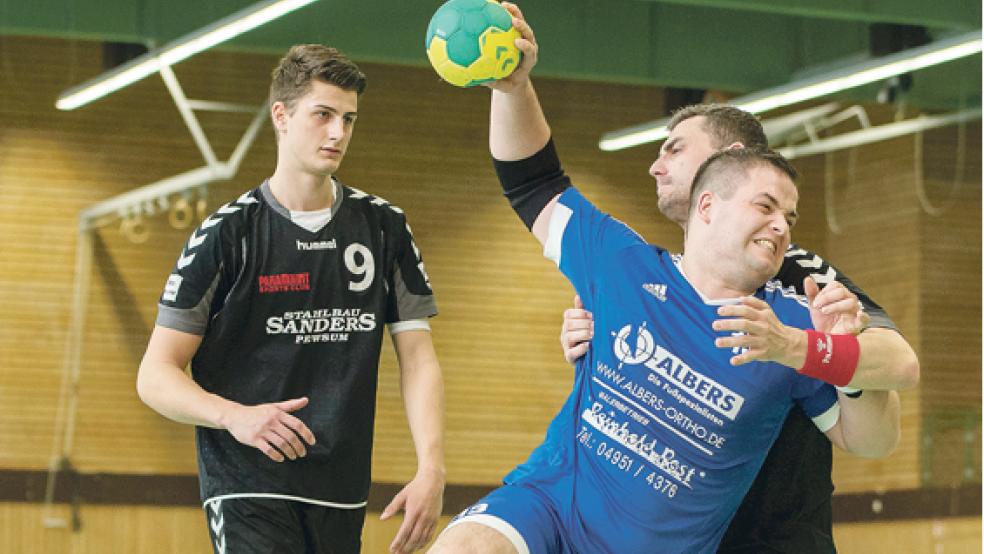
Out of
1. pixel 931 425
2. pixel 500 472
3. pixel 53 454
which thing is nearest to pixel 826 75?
pixel 931 425

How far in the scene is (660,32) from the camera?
23.5 feet

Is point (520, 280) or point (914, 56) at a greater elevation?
point (914, 56)

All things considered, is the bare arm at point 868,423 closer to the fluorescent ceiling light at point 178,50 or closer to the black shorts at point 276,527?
the black shorts at point 276,527

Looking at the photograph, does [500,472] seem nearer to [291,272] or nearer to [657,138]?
[657,138]

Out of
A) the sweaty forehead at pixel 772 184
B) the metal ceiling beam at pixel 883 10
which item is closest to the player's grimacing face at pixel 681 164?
the sweaty forehead at pixel 772 184

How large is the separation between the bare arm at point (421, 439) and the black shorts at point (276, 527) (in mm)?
165

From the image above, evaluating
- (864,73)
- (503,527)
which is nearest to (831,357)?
(503,527)

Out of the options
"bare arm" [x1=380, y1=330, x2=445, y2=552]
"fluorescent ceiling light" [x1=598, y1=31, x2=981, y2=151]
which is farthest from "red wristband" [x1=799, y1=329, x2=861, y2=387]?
"fluorescent ceiling light" [x1=598, y1=31, x2=981, y2=151]

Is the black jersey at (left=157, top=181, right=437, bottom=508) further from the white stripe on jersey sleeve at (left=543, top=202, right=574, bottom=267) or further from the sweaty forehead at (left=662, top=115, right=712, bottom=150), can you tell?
the sweaty forehead at (left=662, top=115, right=712, bottom=150)

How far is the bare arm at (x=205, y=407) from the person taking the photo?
10.2 feet

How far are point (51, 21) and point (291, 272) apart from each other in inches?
133

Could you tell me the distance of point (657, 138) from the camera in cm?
711

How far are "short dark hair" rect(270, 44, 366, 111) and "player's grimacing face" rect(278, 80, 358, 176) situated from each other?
0.05 ft

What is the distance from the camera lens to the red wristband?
252 centimetres
